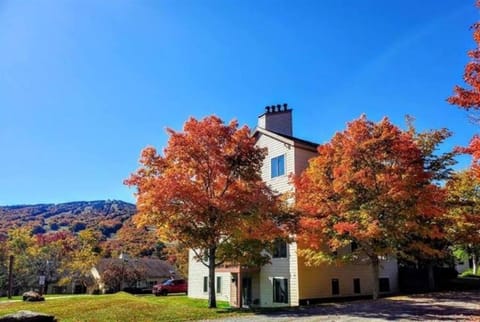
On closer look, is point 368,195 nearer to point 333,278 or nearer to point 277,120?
point 333,278

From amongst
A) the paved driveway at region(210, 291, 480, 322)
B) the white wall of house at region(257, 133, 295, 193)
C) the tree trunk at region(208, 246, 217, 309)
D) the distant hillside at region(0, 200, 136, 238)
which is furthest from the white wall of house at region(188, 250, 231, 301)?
the distant hillside at region(0, 200, 136, 238)

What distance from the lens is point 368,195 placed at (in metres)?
19.8

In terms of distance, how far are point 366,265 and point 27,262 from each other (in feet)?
133

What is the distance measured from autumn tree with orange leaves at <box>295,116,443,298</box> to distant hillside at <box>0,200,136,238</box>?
103844mm

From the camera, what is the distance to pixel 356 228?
18.5 m

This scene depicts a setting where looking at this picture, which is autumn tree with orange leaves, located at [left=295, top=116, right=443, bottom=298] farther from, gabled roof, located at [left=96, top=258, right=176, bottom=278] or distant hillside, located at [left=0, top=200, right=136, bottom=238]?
distant hillside, located at [left=0, top=200, right=136, bottom=238]

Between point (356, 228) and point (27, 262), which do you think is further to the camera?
point (27, 262)

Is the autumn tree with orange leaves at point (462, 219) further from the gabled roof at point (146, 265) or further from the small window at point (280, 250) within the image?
the gabled roof at point (146, 265)

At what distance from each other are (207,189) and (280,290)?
9.28 meters

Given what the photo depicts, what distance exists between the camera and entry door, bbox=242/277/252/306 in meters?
26.8

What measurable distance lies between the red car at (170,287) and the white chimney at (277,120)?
1961 cm

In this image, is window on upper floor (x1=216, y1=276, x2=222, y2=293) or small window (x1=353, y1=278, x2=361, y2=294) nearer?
small window (x1=353, y1=278, x2=361, y2=294)

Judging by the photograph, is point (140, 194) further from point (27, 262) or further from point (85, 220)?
point (85, 220)

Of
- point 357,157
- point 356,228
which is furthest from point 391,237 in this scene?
point 357,157
